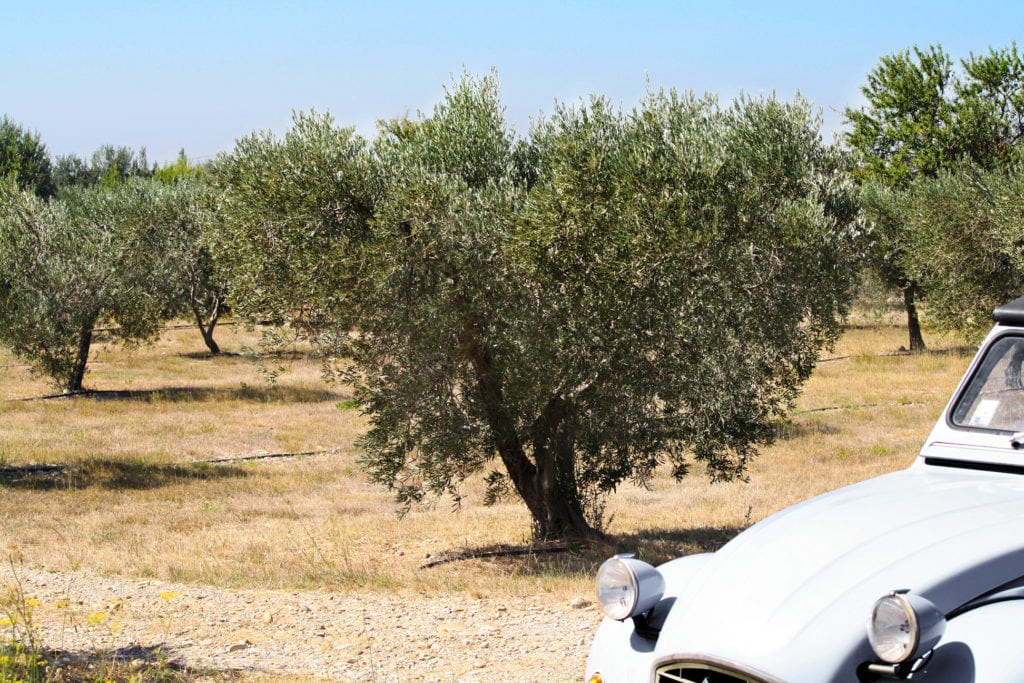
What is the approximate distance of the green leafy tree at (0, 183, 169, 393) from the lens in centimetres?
2638

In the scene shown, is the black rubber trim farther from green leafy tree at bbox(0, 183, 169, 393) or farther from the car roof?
green leafy tree at bbox(0, 183, 169, 393)

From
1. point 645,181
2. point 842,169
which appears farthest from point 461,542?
point 842,169

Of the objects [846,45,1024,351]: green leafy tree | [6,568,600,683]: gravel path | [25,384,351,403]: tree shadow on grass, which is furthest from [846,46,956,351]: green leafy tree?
[6,568,600,683]: gravel path

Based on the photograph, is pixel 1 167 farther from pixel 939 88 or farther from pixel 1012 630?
pixel 1012 630

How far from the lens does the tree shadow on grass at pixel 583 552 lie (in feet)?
37.7

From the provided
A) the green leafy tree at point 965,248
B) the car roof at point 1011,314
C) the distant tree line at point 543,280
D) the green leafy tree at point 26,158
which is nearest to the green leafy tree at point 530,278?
the distant tree line at point 543,280

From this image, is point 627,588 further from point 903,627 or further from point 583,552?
point 583,552

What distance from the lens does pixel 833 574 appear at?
3.46 metres

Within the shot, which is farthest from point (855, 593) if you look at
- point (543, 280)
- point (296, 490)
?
point (296, 490)

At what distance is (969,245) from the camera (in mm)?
28250

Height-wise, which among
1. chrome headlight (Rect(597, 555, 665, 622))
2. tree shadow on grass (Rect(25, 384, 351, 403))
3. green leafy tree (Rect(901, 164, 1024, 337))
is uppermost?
green leafy tree (Rect(901, 164, 1024, 337))

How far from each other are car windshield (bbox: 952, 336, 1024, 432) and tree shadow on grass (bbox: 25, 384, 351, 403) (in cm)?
2602

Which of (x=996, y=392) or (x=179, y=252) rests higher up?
Answer: (x=179, y=252)

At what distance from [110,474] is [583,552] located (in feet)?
36.3
